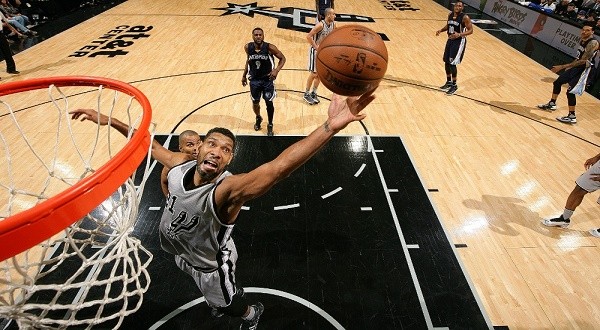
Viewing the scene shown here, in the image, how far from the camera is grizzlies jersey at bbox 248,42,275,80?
213 inches

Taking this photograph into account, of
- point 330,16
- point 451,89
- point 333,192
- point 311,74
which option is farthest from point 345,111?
point 451,89

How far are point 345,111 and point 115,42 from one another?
10.2 metres

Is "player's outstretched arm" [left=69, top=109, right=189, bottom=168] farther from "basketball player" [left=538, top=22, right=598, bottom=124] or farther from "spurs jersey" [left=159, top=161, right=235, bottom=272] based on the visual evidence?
"basketball player" [left=538, top=22, right=598, bottom=124]

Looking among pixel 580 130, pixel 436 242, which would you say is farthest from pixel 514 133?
pixel 436 242

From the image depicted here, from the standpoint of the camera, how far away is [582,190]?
13.5 ft

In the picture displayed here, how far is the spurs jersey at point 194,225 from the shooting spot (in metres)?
2.18

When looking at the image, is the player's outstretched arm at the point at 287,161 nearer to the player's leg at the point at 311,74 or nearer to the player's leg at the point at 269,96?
the player's leg at the point at 269,96

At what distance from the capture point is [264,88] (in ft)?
18.5

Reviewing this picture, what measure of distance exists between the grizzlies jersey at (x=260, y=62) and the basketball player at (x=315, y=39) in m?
1.12

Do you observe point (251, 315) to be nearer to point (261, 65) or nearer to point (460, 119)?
point (261, 65)

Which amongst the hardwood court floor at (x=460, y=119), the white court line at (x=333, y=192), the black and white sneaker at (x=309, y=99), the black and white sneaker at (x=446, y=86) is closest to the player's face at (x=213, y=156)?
the white court line at (x=333, y=192)

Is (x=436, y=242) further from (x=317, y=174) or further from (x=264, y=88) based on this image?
(x=264, y=88)

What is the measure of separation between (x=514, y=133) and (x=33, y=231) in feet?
22.9

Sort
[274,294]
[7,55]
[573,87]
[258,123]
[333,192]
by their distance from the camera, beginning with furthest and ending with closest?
[7,55]
[573,87]
[258,123]
[333,192]
[274,294]
